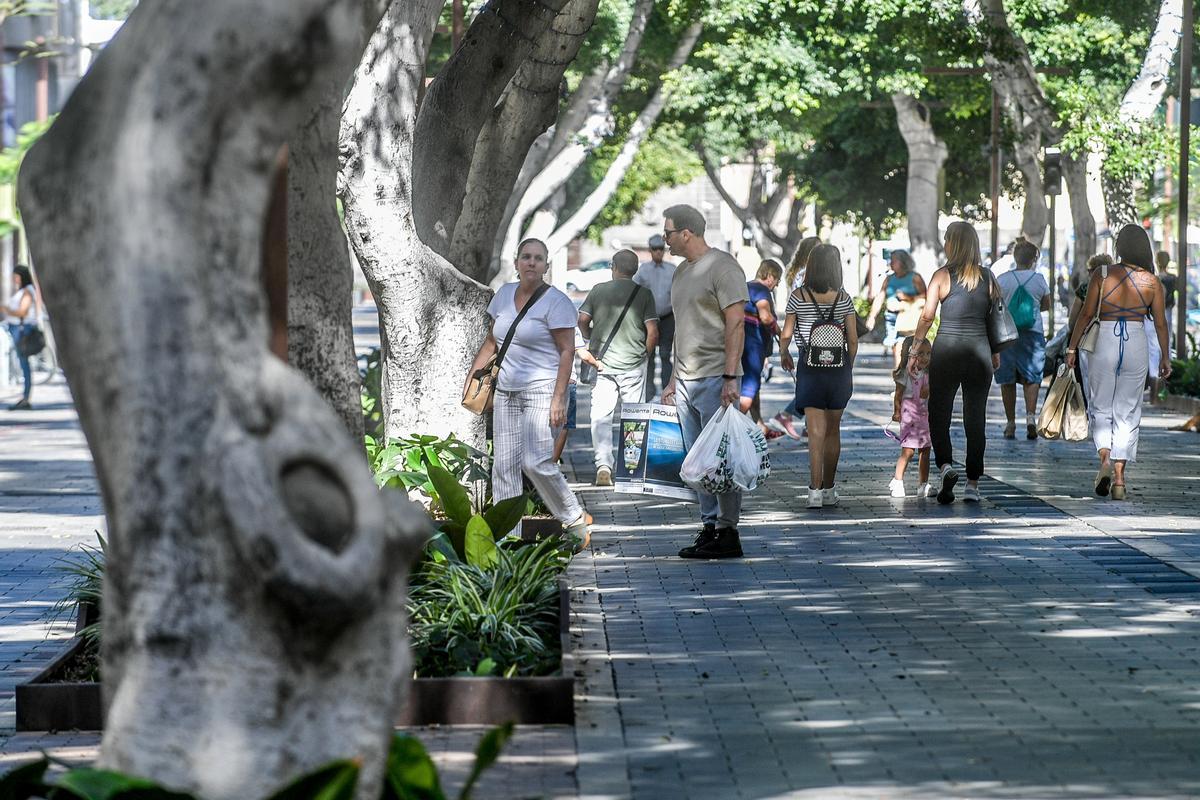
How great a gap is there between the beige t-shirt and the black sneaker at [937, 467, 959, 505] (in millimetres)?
2885

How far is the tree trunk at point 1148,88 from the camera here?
24.3m

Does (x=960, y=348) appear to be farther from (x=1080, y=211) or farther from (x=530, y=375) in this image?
(x=1080, y=211)

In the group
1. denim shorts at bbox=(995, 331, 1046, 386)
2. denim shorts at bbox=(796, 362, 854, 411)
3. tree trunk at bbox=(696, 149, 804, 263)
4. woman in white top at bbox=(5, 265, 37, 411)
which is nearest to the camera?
denim shorts at bbox=(796, 362, 854, 411)

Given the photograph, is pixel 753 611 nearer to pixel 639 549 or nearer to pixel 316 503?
pixel 639 549

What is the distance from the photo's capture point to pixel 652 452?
10.8m

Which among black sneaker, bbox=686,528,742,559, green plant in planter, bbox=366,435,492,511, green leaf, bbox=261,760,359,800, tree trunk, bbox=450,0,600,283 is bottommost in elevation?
black sneaker, bbox=686,528,742,559

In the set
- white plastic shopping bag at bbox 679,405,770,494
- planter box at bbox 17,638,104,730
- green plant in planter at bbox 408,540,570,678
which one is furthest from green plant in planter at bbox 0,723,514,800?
white plastic shopping bag at bbox 679,405,770,494

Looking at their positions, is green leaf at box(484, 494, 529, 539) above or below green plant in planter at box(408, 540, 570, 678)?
above

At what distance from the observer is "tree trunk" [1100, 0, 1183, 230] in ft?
79.9

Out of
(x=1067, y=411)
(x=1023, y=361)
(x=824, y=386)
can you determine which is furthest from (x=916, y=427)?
(x=1023, y=361)

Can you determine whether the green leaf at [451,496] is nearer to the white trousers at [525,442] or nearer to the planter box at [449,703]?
the white trousers at [525,442]

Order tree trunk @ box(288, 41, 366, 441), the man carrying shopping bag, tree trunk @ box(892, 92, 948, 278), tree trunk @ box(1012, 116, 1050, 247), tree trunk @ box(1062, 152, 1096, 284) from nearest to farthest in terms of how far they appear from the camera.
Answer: tree trunk @ box(288, 41, 366, 441) → the man carrying shopping bag → tree trunk @ box(1062, 152, 1096, 284) → tree trunk @ box(1012, 116, 1050, 247) → tree trunk @ box(892, 92, 948, 278)

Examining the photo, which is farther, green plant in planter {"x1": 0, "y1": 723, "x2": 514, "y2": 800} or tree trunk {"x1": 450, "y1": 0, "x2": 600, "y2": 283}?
tree trunk {"x1": 450, "y1": 0, "x2": 600, "y2": 283}

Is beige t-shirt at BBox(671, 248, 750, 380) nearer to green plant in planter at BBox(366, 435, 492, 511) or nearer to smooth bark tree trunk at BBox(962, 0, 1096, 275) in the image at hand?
green plant in planter at BBox(366, 435, 492, 511)
